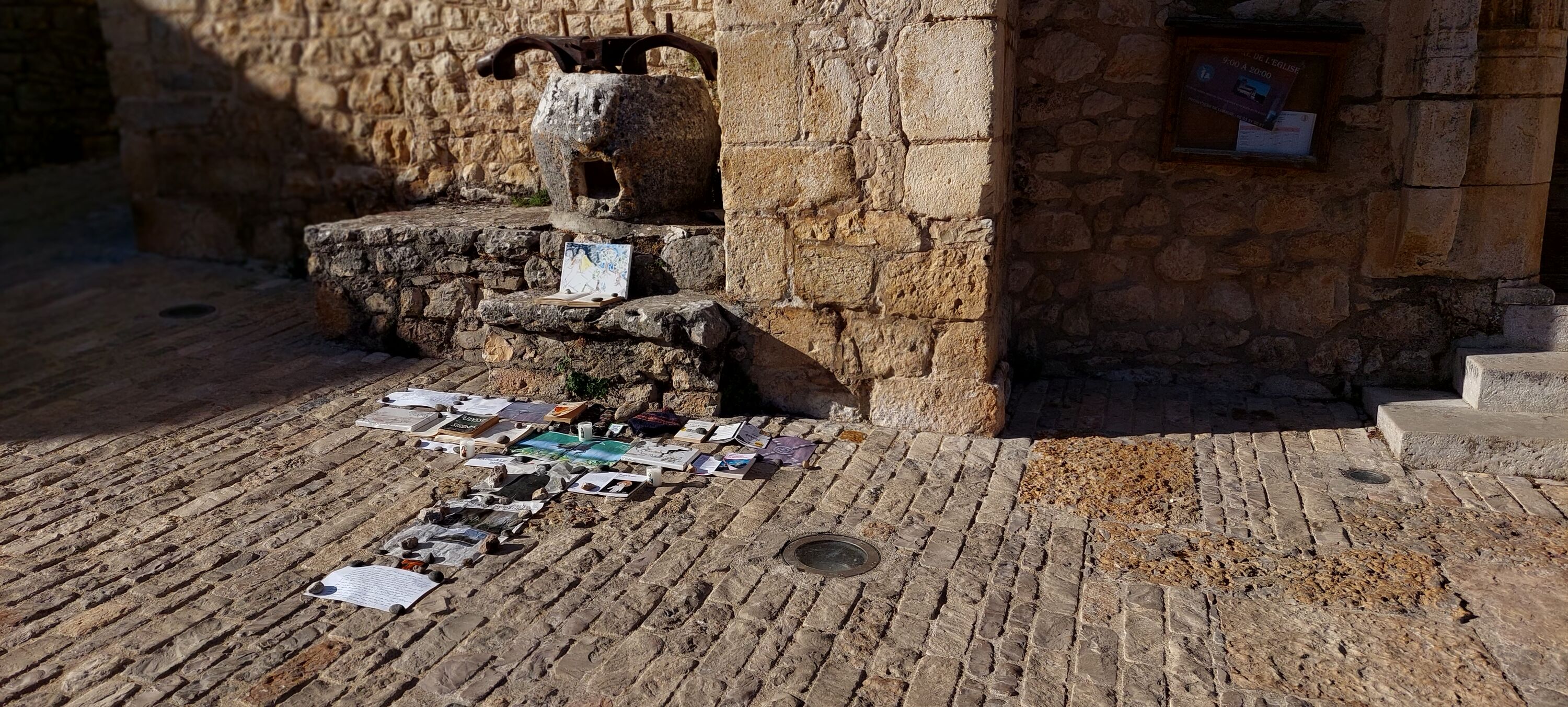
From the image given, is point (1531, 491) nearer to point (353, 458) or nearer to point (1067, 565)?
point (1067, 565)

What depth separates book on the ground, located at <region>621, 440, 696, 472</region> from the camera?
171 inches

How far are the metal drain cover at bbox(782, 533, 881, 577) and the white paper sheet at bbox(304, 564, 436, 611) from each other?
1.16 m

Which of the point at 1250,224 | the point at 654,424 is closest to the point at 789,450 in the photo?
the point at 654,424

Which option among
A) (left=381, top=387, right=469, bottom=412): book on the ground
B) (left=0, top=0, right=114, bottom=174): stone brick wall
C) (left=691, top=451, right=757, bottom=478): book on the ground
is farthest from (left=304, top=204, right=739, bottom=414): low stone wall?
(left=0, top=0, right=114, bottom=174): stone brick wall

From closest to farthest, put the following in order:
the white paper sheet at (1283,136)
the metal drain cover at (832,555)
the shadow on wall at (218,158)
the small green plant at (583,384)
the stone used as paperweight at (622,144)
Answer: the metal drain cover at (832,555)
the white paper sheet at (1283,136)
the small green plant at (583,384)
the stone used as paperweight at (622,144)
the shadow on wall at (218,158)

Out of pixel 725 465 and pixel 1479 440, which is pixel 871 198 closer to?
pixel 725 465

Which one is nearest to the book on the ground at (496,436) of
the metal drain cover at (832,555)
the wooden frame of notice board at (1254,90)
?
the metal drain cover at (832,555)

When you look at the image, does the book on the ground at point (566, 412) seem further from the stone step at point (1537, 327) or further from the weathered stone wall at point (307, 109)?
the stone step at point (1537, 327)

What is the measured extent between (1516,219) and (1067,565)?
2.82m

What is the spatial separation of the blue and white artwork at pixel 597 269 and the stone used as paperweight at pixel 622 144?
0.78 feet

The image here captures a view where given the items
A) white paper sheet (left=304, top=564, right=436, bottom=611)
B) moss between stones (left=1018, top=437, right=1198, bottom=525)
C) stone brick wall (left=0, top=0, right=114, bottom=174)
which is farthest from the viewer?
stone brick wall (left=0, top=0, right=114, bottom=174)

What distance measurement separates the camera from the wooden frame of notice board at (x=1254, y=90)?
4.68 metres

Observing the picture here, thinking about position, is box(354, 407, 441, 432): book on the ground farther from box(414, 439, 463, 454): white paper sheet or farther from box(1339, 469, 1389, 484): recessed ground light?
box(1339, 469, 1389, 484): recessed ground light

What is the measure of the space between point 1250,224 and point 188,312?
20.2ft
